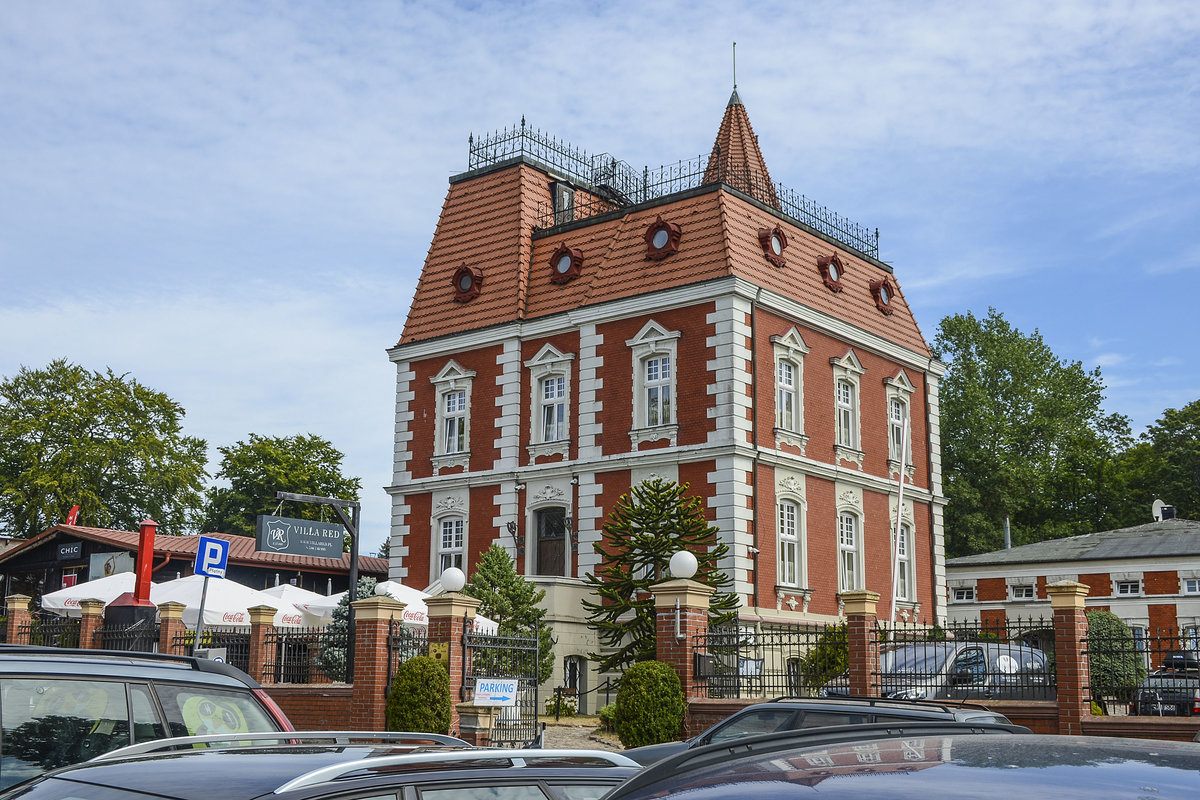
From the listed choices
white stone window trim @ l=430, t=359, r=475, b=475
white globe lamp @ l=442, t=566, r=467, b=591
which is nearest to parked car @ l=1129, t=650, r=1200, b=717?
white globe lamp @ l=442, t=566, r=467, b=591

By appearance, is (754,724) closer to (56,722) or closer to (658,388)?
(56,722)

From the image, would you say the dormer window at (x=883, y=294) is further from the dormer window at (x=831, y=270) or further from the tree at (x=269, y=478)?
the tree at (x=269, y=478)

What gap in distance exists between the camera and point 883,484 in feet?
117

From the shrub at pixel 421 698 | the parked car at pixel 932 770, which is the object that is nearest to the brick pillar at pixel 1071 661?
the shrub at pixel 421 698

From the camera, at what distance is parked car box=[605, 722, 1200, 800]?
2.33 meters

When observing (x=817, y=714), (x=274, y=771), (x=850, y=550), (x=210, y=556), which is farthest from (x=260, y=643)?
(x=274, y=771)

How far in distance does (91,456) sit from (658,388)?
117ft

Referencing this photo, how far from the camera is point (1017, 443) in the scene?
203ft

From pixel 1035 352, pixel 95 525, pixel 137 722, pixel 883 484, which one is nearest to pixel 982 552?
pixel 1035 352

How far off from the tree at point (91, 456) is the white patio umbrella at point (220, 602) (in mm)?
33290

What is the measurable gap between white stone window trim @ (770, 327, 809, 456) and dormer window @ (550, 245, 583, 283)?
618 cm

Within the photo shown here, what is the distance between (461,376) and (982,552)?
33.2m

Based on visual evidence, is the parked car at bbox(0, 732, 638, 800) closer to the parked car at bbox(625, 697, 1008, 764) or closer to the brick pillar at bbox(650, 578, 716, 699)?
the parked car at bbox(625, 697, 1008, 764)

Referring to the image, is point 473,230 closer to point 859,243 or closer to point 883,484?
point 859,243
